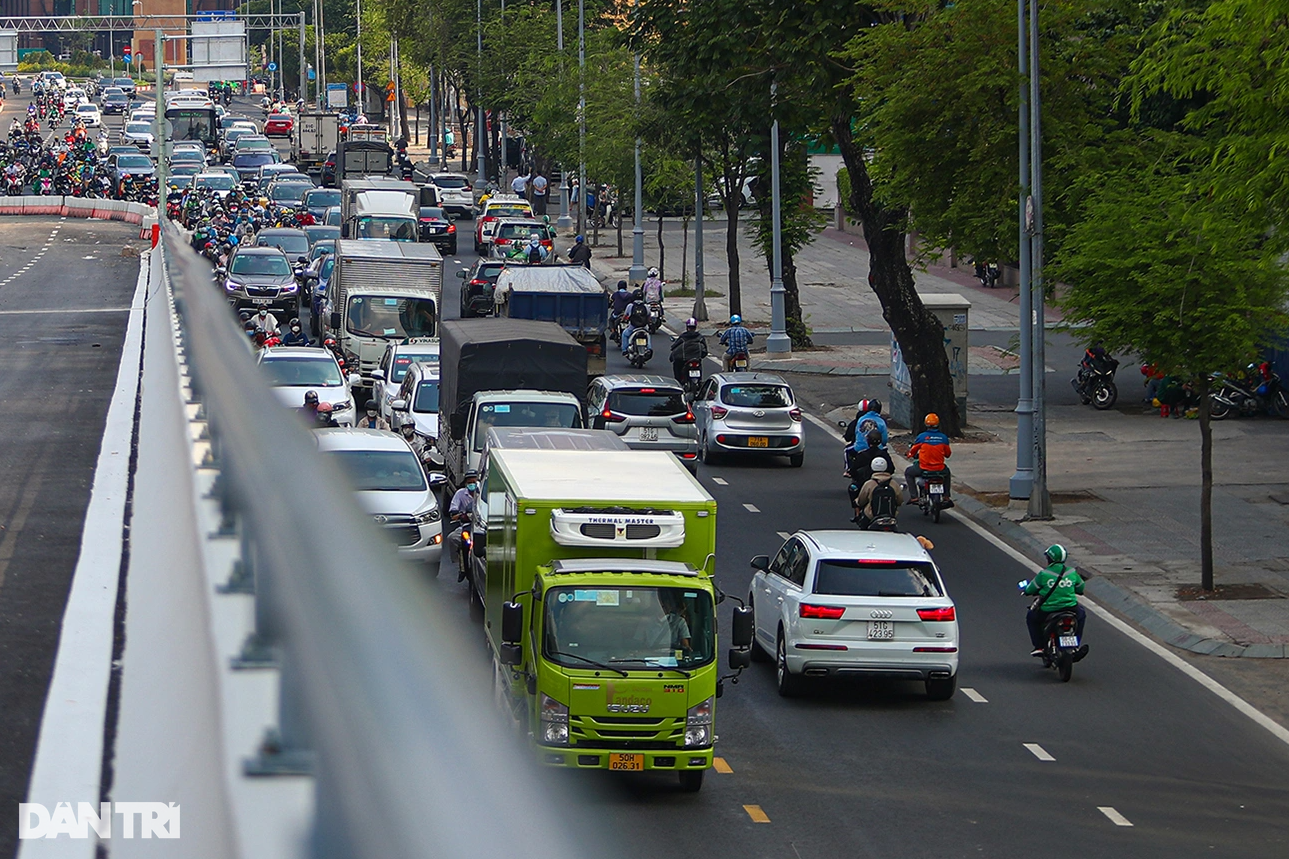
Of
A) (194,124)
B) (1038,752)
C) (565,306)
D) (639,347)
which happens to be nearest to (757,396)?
(565,306)

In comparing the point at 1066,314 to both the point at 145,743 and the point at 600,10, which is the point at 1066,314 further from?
the point at 600,10

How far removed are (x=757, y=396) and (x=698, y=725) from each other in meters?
17.2

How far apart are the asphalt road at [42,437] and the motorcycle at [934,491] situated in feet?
39.2

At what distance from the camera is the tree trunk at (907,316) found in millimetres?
32875

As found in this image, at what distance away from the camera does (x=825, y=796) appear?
1385 cm

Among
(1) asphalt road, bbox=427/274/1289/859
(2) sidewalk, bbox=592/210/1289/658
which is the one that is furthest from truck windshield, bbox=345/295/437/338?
(1) asphalt road, bbox=427/274/1289/859

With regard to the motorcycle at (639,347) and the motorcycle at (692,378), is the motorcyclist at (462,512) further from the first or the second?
the motorcycle at (639,347)

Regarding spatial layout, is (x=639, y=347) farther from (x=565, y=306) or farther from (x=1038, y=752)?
(x=1038, y=752)

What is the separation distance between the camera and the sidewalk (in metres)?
20.2

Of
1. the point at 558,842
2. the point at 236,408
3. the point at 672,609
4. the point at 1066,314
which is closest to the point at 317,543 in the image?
the point at 558,842

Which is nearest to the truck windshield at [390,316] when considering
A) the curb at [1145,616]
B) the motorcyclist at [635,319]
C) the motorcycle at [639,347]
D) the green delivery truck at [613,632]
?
the motorcycle at [639,347]

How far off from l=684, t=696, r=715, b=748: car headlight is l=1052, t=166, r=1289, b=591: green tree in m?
9.34

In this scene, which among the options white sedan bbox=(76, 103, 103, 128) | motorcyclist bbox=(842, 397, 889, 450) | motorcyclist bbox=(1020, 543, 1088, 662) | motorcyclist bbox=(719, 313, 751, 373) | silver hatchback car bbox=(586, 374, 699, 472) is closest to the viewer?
motorcyclist bbox=(1020, 543, 1088, 662)

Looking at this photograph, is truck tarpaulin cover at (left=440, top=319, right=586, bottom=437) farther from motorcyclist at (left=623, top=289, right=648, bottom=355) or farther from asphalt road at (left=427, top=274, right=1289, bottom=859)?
motorcyclist at (left=623, top=289, right=648, bottom=355)
